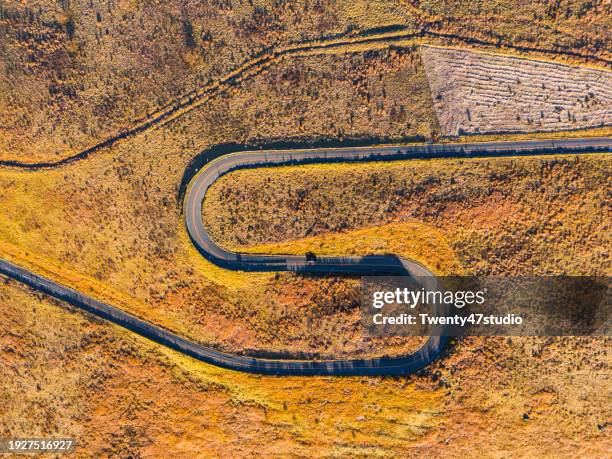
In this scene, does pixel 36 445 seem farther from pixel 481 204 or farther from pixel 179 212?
pixel 481 204

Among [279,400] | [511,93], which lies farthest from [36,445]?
[511,93]

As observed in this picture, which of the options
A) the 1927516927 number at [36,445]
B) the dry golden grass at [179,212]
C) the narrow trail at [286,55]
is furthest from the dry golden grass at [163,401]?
the narrow trail at [286,55]

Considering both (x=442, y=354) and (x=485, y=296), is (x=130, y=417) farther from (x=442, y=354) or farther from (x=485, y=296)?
(x=485, y=296)

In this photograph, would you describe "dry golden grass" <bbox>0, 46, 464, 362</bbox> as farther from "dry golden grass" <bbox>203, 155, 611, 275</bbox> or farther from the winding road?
"dry golden grass" <bbox>203, 155, 611, 275</bbox>

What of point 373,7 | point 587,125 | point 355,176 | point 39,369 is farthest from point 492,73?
point 39,369

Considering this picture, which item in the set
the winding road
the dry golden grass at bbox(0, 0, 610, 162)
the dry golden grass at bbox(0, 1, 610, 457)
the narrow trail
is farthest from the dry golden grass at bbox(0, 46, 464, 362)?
the dry golden grass at bbox(0, 0, 610, 162)

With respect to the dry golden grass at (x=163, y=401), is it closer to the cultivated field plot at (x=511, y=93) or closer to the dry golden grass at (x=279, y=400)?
the dry golden grass at (x=279, y=400)
